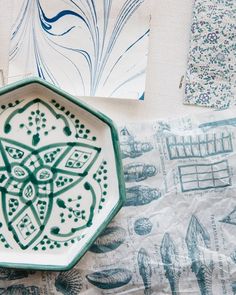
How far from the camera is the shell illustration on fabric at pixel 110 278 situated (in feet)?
1.58

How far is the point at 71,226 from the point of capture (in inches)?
18.6

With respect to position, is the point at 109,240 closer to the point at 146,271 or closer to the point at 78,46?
the point at 146,271

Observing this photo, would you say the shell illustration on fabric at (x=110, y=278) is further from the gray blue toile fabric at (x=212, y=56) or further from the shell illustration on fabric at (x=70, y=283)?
the gray blue toile fabric at (x=212, y=56)

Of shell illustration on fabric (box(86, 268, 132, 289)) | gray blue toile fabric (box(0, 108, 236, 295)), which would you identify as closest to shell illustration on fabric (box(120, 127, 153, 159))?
gray blue toile fabric (box(0, 108, 236, 295))

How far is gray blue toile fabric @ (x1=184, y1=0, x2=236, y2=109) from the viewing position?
1.64 ft

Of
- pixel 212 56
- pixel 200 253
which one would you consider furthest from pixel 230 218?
pixel 212 56

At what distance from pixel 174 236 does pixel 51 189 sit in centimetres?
13

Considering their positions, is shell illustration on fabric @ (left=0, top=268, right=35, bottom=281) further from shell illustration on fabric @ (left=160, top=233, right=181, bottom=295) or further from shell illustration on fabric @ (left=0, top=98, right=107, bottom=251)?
shell illustration on fabric @ (left=160, top=233, right=181, bottom=295)

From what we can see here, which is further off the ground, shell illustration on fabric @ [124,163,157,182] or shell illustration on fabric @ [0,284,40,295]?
shell illustration on fabric @ [124,163,157,182]

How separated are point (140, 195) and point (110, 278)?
8cm

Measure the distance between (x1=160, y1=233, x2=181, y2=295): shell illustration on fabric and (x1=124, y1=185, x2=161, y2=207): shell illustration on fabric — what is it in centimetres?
4

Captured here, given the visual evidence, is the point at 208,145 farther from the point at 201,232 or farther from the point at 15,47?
the point at 15,47

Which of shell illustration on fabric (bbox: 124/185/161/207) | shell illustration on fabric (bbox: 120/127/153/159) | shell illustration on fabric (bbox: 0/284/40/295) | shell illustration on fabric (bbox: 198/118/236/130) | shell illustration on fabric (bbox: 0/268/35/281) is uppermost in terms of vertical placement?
shell illustration on fabric (bbox: 198/118/236/130)

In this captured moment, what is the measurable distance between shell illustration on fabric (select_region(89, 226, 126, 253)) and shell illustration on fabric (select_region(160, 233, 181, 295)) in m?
0.04
